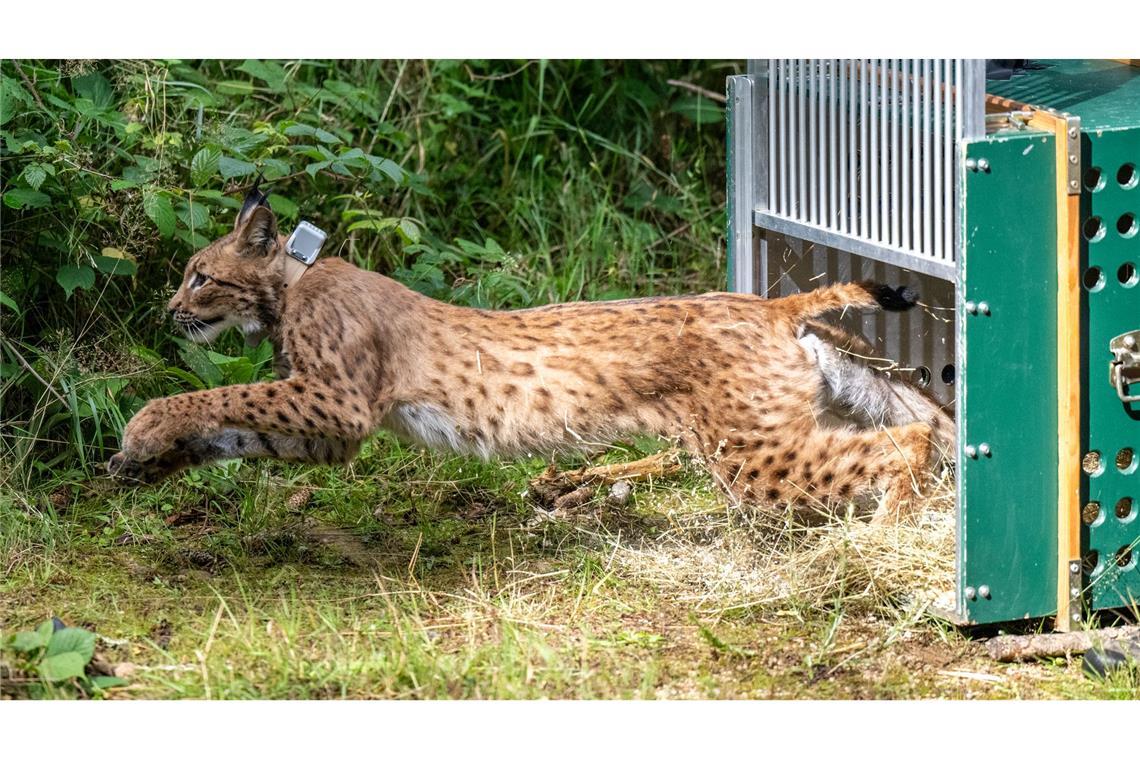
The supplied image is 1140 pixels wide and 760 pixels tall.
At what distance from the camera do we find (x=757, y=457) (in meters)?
6.01

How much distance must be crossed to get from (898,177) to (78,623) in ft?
11.1

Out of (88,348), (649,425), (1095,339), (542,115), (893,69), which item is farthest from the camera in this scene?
(542,115)

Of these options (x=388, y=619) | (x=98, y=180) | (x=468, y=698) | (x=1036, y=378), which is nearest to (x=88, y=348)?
(x=98, y=180)

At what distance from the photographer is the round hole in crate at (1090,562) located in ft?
17.8

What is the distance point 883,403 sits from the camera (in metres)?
6.30

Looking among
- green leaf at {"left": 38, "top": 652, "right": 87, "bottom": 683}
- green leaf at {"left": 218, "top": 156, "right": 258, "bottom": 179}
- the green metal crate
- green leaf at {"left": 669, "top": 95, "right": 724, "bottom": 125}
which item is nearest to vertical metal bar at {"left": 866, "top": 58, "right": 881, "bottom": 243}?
the green metal crate

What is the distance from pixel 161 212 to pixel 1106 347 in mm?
3908

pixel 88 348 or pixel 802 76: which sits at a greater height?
pixel 802 76

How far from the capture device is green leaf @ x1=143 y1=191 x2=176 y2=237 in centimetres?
680

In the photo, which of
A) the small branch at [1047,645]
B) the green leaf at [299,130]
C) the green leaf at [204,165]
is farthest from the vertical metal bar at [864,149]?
the green leaf at [204,165]

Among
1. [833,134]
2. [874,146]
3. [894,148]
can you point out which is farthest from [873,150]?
[833,134]

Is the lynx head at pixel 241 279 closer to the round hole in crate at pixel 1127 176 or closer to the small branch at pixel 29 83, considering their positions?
the small branch at pixel 29 83

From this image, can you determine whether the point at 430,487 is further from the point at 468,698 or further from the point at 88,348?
the point at 468,698

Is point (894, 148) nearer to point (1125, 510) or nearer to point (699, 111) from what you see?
point (1125, 510)
